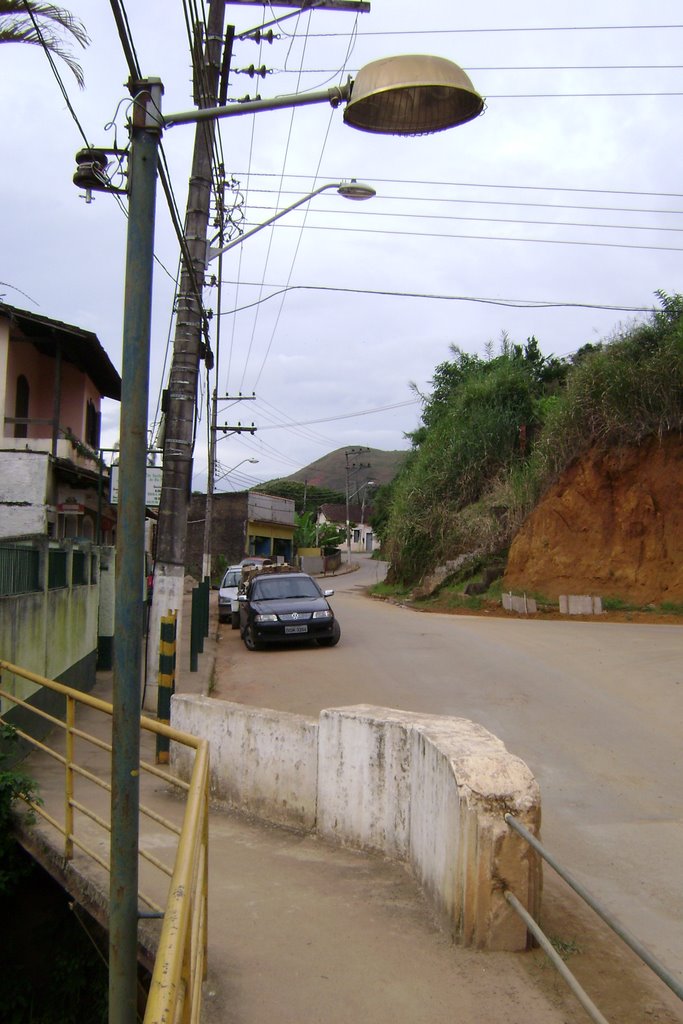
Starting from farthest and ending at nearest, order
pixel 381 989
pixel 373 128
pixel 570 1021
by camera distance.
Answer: pixel 373 128 < pixel 381 989 < pixel 570 1021

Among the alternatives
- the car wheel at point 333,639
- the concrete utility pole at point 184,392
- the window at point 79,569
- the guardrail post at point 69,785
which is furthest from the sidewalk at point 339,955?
the car wheel at point 333,639

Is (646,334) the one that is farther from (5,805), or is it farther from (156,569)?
(5,805)

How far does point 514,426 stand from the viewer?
1281 inches

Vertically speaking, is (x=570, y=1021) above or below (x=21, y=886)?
above

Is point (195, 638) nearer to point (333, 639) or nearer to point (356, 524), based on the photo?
point (333, 639)

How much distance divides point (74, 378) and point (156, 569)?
12.6 metres

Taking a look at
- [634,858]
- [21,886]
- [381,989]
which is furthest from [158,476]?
[381,989]

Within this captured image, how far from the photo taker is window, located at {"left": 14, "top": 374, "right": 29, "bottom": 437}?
795 inches

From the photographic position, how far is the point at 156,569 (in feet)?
36.5

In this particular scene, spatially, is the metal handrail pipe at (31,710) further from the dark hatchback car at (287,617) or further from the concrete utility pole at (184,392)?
the dark hatchback car at (287,617)

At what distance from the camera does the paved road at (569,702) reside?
6414 mm

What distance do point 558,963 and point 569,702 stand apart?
7.91 metres

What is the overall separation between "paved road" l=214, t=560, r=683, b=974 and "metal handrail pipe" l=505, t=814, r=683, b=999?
120cm

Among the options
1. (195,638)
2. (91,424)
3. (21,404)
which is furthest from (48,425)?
(195,638)
